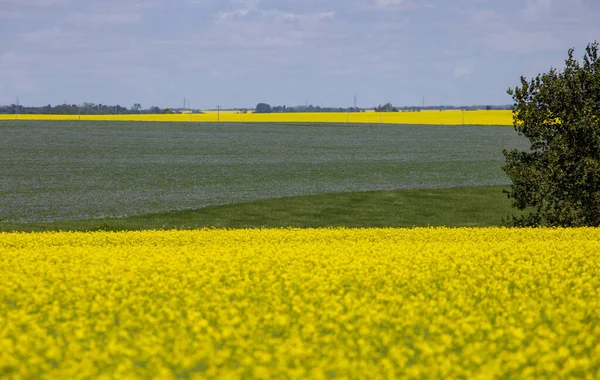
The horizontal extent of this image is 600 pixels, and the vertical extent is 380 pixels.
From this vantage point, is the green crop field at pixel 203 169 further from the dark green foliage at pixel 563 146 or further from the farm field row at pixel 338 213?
the dark green foliage at pixel 563 146

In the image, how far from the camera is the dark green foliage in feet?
93.8

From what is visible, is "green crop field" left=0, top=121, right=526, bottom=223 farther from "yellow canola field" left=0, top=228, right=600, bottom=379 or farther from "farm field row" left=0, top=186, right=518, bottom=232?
"yellow canola field" left=0, top=228, right=600, bottom=379

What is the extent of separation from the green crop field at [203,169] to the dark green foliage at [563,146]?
1746 cm

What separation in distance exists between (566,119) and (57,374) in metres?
25.0

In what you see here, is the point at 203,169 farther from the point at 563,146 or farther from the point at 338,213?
the point at 563,146

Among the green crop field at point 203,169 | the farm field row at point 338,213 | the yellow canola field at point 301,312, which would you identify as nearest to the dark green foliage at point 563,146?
the farm field row at point 338,213

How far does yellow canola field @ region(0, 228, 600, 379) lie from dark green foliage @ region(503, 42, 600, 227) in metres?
13.4

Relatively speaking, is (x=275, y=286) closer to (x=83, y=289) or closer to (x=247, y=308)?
(x=247, y=308)

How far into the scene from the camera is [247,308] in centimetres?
1017

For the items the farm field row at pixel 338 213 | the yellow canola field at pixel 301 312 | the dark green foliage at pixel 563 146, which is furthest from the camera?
the farm field row at pixel 338 213

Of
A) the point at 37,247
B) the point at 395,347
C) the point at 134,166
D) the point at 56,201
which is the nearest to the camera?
the point at 395,347

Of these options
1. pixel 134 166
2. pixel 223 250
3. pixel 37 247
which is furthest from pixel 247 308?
pixel 134 166

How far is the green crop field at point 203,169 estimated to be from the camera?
43438 millimetres

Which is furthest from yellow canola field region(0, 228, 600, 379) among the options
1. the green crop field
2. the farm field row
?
the green crop field
